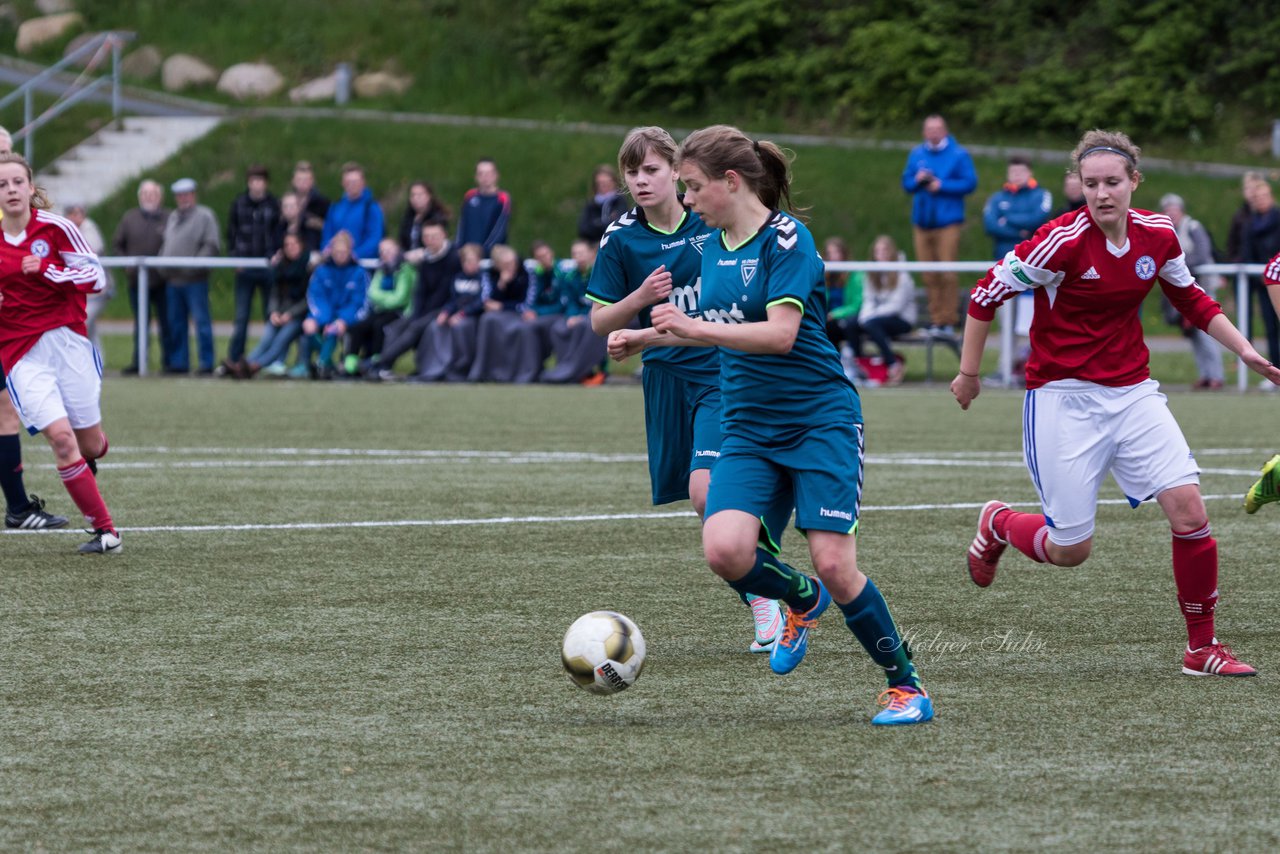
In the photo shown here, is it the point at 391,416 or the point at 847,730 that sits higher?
the point at 847,730

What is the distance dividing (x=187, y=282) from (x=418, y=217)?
2.65 m

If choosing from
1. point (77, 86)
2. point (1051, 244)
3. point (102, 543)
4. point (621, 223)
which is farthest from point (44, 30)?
point (1051, 244)

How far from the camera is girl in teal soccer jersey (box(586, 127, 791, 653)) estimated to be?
6.31 meters

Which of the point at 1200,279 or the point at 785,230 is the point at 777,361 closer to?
the point at 785,230

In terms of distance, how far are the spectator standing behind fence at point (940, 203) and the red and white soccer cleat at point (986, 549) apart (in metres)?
13.0

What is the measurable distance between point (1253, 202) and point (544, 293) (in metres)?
7.05

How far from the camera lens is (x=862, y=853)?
370cm

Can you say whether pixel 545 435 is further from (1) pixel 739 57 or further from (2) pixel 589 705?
(1) pixel 739 57

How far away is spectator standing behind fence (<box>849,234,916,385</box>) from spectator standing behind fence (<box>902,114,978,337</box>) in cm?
31

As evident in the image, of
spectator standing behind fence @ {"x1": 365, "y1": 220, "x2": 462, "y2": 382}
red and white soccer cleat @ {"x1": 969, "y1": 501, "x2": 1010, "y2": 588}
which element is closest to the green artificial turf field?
red and white soccer cleat @ {"x1": 969, "y1": 501, "x2": 1010, "y2": 588}

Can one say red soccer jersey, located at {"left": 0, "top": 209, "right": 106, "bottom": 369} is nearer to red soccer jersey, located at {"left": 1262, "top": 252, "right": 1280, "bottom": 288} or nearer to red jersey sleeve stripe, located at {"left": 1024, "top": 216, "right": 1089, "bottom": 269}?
red jersey sleeve stripe, located at {"left": 1024, "top": 216, "right": 1089, "bottom": 269}

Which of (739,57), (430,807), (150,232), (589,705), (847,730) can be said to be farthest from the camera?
(739,57)

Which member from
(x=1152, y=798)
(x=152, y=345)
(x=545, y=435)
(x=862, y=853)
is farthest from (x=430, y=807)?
(x=152, y=345)

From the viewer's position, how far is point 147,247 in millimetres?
21641
